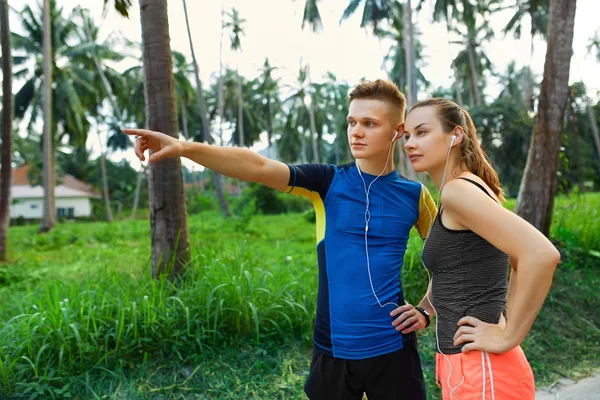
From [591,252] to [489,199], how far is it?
540cm

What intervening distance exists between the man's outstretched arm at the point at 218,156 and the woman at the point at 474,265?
517mm

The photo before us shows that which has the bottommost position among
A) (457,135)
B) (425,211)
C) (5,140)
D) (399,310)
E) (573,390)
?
(573,390)

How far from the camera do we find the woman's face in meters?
1.60

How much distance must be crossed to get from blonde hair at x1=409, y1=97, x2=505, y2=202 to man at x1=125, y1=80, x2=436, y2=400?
28cm

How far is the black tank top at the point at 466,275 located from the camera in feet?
4.89

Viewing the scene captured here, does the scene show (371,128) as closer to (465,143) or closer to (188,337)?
(465,143)

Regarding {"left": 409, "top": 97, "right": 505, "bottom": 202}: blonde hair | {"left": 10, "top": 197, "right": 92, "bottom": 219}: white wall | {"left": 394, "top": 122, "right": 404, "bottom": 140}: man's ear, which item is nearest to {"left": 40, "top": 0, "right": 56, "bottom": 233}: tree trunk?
{"left": 394, "top": 122, "right": 404, "bottom": 140}: man's ear

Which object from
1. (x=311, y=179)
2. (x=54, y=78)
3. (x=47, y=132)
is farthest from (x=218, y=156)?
(x=54, y=78)

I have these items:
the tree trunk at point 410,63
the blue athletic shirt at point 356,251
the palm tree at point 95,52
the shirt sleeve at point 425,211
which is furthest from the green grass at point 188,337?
the palm tree at point 95,52

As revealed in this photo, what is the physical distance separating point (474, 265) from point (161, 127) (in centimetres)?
299

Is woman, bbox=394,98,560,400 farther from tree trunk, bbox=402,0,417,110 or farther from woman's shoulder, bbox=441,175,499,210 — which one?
tree trunk, bbox=402,0,417,110

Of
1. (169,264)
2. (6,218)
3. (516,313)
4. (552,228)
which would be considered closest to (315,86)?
(6,218)

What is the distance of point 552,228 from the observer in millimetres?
6309

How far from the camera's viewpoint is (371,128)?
185cm
